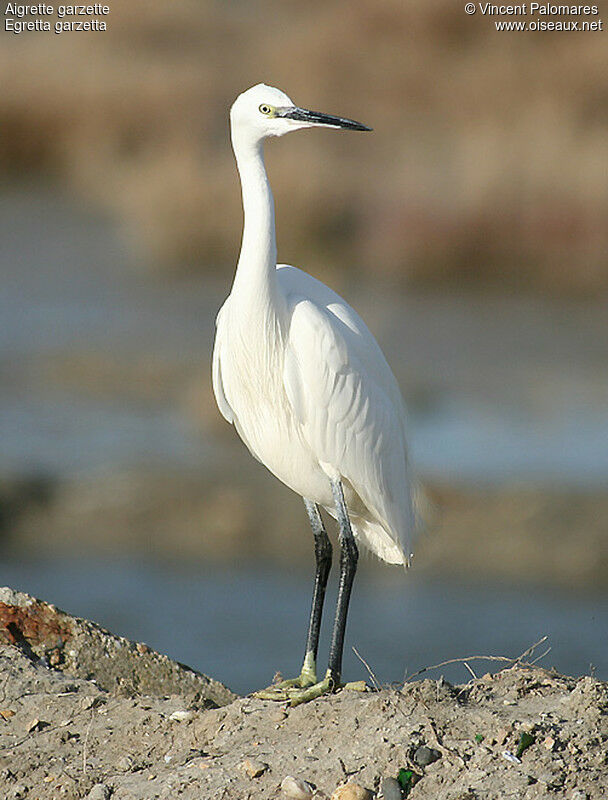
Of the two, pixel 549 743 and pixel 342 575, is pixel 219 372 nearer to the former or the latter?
pixel 342 575

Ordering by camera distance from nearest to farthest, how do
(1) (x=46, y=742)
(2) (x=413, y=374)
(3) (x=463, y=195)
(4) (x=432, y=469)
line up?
(1) (x=46, y=742) < (4) (x=432, y=469) < (2) (x=413, y=374) < (3) (x=463, y=195)

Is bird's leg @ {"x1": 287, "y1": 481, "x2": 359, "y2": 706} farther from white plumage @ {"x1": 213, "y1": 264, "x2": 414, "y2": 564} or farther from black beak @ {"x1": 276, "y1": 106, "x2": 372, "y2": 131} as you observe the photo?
black beak @ {"x1": 276, "y1": 106, "x2": 372, "y2": 131}

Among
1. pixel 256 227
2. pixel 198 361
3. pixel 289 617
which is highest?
pixel 256 227

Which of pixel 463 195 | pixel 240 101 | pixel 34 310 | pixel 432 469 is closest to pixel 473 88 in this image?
pixel 463 195

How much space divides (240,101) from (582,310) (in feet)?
40.6

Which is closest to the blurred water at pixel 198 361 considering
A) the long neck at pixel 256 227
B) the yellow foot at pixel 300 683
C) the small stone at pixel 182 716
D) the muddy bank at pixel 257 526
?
the muddy bank at pixel 257 526

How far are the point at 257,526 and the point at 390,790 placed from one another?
5893 millimetres

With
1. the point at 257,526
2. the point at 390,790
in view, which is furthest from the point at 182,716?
the point at 257,526

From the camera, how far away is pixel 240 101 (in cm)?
297

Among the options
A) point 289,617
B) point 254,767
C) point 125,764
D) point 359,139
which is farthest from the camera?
point 359,139

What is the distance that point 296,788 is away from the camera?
2457 mm

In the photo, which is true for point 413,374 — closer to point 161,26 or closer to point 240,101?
point 240,101

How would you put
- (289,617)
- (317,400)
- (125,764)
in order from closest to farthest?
(125,764)
(317,400)
(289,617)

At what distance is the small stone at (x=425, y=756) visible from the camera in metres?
2.48
